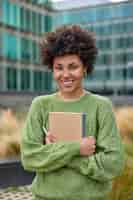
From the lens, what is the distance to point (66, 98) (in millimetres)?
1984

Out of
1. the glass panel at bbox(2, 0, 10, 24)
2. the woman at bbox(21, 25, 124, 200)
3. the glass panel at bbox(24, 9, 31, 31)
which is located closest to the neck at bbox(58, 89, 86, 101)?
the woman at bbox(21, 25, 124, 200)

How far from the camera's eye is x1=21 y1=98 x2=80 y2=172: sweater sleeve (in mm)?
1860

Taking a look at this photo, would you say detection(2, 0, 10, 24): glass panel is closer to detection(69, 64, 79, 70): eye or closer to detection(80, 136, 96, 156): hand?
detection(69, 64, 79, 70): eye

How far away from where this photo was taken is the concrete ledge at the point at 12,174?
6453 millimetres

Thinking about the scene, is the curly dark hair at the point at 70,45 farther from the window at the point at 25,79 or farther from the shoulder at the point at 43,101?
the window at the point at 25,79

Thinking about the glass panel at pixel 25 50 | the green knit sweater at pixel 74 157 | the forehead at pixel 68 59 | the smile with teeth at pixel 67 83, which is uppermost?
the glass panel at pixel 25 50

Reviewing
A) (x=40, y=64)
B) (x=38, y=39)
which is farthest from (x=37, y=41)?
(x=40, y=64)

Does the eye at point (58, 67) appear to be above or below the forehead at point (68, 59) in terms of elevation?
below

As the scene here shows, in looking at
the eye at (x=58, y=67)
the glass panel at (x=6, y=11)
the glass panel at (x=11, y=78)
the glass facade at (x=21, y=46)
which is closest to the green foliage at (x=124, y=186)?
the eye at (x=58, y=67)

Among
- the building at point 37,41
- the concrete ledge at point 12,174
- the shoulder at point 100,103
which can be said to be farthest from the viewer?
the building at point 37,41

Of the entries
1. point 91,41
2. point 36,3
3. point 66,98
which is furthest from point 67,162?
point 36,3

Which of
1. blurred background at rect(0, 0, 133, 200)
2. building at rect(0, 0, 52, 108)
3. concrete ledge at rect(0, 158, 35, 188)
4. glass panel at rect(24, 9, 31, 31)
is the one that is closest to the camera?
concrete ledge at rect(0, 158, 35, 188)

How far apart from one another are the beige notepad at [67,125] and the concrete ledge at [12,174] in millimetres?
4647

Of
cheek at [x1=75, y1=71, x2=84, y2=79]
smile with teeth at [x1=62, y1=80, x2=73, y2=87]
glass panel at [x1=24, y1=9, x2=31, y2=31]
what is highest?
glass panel at [x1=24, y1=9, x2=31, y2=31]
